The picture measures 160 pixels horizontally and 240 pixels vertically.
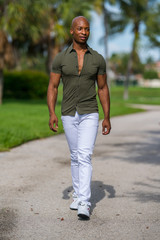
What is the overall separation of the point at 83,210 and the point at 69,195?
43.1 inches

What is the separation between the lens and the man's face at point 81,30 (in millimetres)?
4449

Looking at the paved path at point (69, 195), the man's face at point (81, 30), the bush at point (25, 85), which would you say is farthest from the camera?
Answer: the bush at point (25, 85)

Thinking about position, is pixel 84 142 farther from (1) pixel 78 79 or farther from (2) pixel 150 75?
(2) pixel 150 75

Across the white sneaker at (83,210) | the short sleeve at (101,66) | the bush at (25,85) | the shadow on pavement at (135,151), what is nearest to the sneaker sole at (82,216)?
the white sneaker at (83,210)

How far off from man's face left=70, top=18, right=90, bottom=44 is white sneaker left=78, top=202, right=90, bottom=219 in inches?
65.7

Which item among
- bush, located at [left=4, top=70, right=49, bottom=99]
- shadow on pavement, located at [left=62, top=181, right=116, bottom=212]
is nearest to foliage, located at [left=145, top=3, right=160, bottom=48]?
bush, located at [left=4, top=70, right=49, bottom=99]

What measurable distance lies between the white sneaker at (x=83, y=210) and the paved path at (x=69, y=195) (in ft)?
0.26

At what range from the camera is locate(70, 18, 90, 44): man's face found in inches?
175

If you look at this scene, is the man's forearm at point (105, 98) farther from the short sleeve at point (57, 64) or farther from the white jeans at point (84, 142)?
the short sleeve at point (57, 64)

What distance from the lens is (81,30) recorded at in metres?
A: 4.45

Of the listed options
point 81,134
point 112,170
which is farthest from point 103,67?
point 112,170

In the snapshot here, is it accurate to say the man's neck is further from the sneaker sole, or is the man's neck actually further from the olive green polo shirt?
the sneaker sole

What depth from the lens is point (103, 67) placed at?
457cm

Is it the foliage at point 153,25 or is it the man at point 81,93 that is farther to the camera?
the foliage at point 153,25
